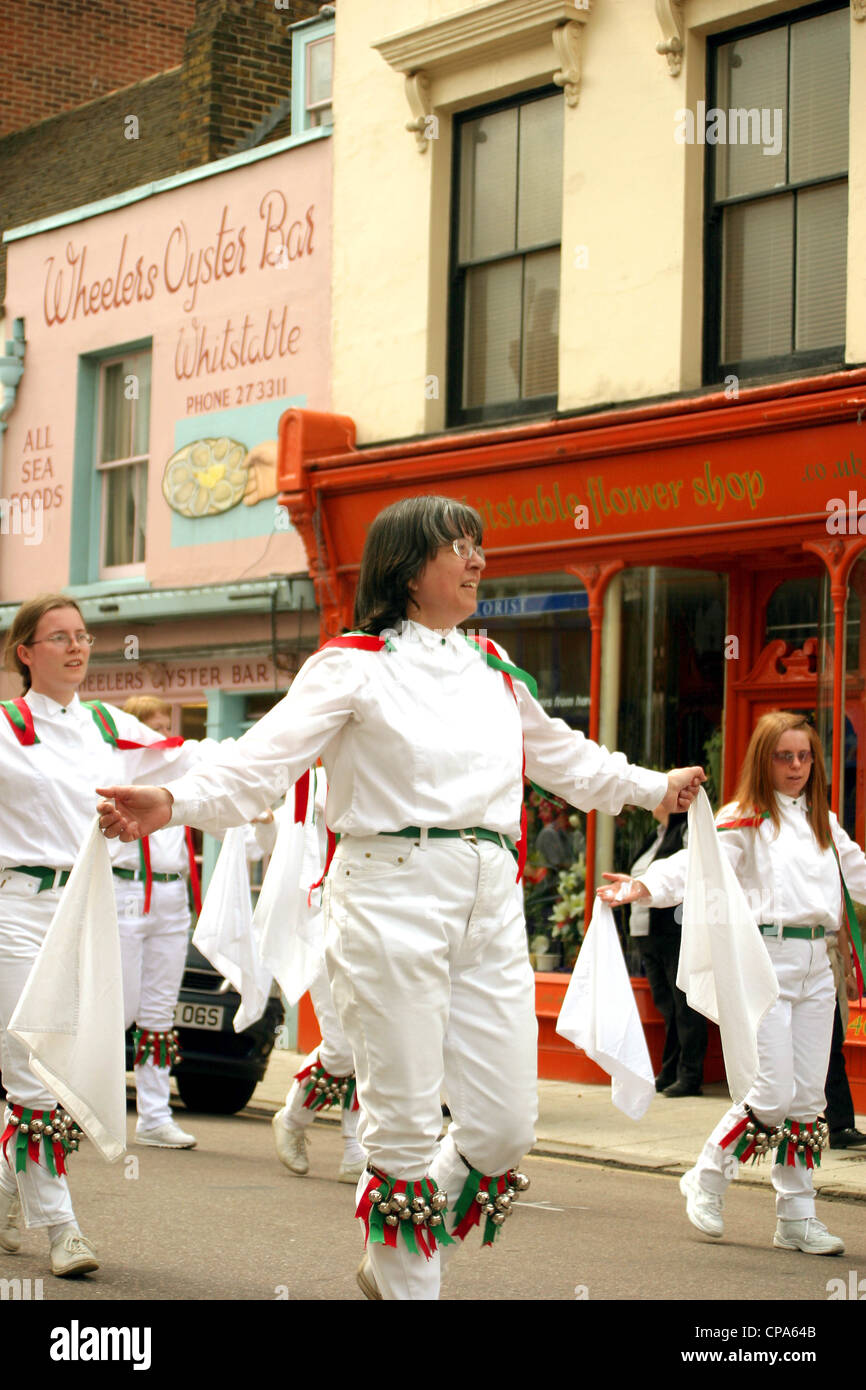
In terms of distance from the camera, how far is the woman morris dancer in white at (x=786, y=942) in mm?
6684

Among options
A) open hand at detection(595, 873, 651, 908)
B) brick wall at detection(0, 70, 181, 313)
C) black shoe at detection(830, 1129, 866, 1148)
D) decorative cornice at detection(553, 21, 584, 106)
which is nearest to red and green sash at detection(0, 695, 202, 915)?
open hand at detection(595, 873, 651, 908)

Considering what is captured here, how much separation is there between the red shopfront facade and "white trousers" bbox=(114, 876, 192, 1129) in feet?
10.0

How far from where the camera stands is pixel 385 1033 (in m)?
4.38

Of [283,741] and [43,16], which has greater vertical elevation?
[43,16]

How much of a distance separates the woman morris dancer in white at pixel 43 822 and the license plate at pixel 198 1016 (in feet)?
13.2

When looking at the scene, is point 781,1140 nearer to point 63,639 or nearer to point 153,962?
point 63,639

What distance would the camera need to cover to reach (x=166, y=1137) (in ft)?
29.3

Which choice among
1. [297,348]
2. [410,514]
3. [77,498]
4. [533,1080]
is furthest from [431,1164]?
[77,498]

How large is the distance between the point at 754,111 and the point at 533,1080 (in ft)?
27.8

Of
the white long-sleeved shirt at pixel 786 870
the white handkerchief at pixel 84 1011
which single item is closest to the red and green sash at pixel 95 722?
the white handkerchief at pixel 84 1011

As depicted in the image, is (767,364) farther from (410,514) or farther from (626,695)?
(410,514)

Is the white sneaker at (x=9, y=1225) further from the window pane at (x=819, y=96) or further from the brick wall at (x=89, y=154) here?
the brick wall at (x=89, y=154)

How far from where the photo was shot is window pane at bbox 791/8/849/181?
35.8ft

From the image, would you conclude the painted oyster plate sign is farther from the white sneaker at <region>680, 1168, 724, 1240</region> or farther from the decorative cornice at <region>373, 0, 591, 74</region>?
the white sneaker at <region>680, 1168, 724, 1240</region>
